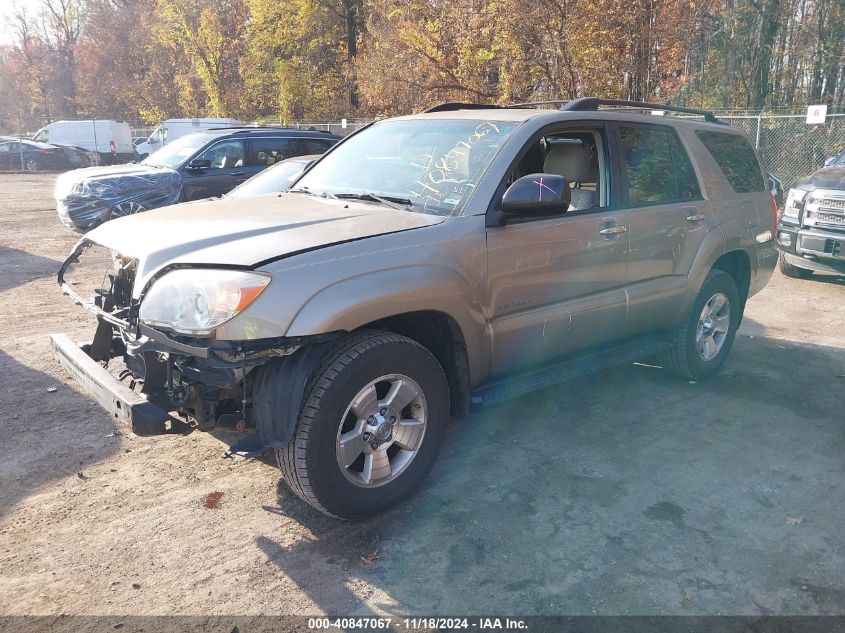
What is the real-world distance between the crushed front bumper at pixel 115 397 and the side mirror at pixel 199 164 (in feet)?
26.5

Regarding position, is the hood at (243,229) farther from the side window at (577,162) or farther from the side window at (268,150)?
the side window at (268,150)

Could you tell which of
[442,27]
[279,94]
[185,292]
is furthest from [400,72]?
[185,292]

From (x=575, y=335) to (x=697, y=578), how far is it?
1623mm

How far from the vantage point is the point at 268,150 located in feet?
38.7

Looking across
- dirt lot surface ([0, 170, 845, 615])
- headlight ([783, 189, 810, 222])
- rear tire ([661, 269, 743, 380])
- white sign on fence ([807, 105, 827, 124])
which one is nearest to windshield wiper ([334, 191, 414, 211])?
dirt lot surface ([0, 170, 845, 615])

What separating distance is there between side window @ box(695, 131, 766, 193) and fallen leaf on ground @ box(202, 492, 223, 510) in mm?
4214

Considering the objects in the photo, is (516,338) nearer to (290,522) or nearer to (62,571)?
(290,522)

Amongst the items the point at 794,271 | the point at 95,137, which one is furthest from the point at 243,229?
the point at 95,137

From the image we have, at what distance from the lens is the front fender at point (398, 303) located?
304 cm

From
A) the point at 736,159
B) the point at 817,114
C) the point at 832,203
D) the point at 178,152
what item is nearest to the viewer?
the point at 736,159

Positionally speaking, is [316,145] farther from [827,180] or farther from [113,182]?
[827,180]

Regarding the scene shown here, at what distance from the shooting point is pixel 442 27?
18.0 metres

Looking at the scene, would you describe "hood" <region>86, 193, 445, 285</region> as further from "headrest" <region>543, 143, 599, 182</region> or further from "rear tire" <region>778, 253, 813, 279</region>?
"rear tire" <region>778, 253, 813, 279</region>

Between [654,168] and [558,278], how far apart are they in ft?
4.47
